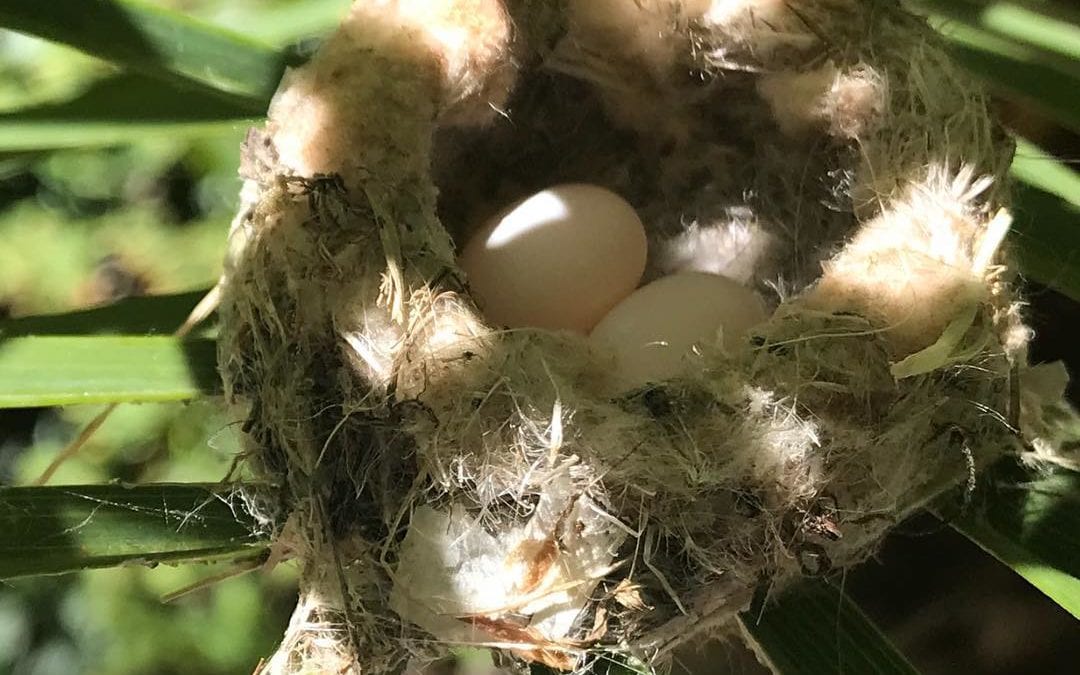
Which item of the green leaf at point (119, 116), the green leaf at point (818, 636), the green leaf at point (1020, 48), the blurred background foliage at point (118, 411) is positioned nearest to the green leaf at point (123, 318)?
the green leaf at point (119, 116)

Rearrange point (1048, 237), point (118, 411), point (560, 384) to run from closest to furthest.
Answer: point (560, 384) → point (1048, 237) → point (118, 411)

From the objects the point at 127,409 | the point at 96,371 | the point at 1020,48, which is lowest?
the point at 127,409

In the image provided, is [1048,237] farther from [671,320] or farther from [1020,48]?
[671,320]

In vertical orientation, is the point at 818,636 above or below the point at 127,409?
above

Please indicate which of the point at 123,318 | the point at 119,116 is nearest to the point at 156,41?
the point at 119,116

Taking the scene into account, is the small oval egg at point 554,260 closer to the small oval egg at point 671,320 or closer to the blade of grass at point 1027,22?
the small oval egg at point 671,320
